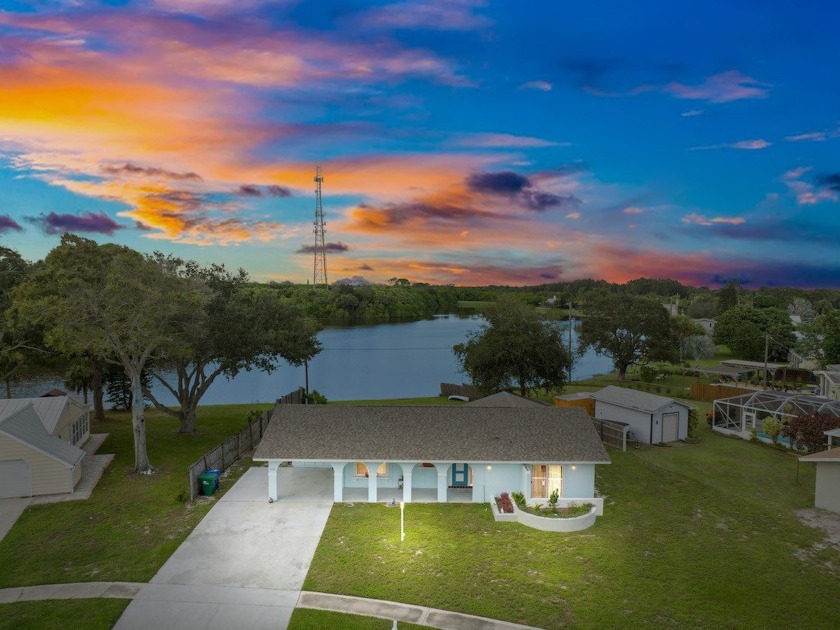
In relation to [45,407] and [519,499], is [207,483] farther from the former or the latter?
[519,499]

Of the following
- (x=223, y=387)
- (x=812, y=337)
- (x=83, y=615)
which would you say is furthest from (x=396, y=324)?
(x=83, y=615)

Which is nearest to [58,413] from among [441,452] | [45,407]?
[45,407]

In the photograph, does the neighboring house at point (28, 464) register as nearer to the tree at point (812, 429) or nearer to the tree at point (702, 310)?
the tree at point (812, 429)

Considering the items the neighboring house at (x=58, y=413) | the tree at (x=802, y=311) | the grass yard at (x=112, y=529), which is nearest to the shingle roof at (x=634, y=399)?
the grass yard at (x=112, y=529)

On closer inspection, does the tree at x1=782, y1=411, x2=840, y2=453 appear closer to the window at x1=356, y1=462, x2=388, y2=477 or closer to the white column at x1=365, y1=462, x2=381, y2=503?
the window at x1=356, y1=462, x2=388, y2=477

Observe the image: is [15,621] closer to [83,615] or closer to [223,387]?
[83,615]

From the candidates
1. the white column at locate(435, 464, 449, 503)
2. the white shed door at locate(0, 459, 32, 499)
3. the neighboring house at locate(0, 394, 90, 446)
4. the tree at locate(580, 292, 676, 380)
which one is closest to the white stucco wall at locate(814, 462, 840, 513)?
the white column at locate(435, 464, 449, 503)

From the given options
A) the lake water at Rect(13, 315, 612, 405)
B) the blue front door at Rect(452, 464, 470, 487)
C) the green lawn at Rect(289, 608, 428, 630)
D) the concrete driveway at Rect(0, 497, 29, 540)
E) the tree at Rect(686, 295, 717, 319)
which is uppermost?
the tree at Rect(686, 295, 717, 319)
